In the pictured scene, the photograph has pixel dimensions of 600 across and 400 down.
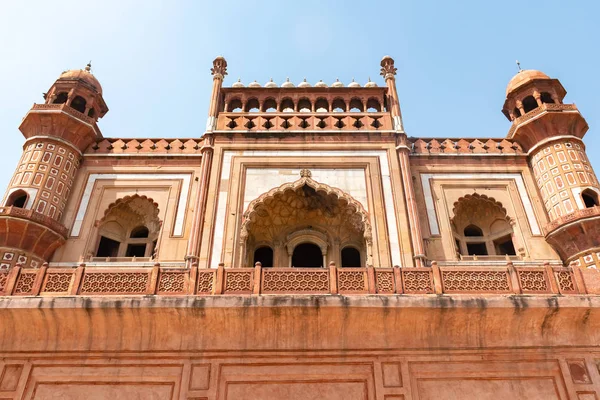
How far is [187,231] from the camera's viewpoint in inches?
452

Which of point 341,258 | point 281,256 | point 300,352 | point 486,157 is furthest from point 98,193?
point 486,157

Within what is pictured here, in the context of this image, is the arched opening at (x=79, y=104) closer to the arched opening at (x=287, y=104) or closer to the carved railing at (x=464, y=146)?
the arched opening at (x=287, y=104)

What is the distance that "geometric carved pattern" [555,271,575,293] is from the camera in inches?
313

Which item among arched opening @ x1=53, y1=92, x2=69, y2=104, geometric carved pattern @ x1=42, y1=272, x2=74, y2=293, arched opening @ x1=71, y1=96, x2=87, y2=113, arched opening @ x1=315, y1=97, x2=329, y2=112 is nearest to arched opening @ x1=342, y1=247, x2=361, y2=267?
arched opening @ x1=315, y1=97, x2=329, y2=112

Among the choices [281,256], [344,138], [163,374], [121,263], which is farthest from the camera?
[344,138]

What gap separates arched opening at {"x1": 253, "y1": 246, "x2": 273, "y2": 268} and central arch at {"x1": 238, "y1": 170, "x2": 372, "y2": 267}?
6.4 inches

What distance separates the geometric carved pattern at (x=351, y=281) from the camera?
310 inches

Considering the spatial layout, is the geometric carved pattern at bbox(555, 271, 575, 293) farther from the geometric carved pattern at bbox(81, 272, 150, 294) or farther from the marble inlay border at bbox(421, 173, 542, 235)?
the geometric carved pattern at bbox(81, 272, 150, 294)

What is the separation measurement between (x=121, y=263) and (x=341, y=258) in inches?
207

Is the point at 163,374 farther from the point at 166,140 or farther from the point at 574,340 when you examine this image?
the point at 166,140

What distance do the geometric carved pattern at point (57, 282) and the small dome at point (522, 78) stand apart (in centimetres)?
1226

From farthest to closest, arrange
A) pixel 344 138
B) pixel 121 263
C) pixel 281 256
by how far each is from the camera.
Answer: pixel 344 138, pixel 281 256, pixel 121 263

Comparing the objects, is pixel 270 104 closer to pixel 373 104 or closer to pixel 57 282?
pixel 373 104

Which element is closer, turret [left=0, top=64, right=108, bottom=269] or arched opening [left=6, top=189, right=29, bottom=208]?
turret [left=0, top=64, right=108, bottom=269]
